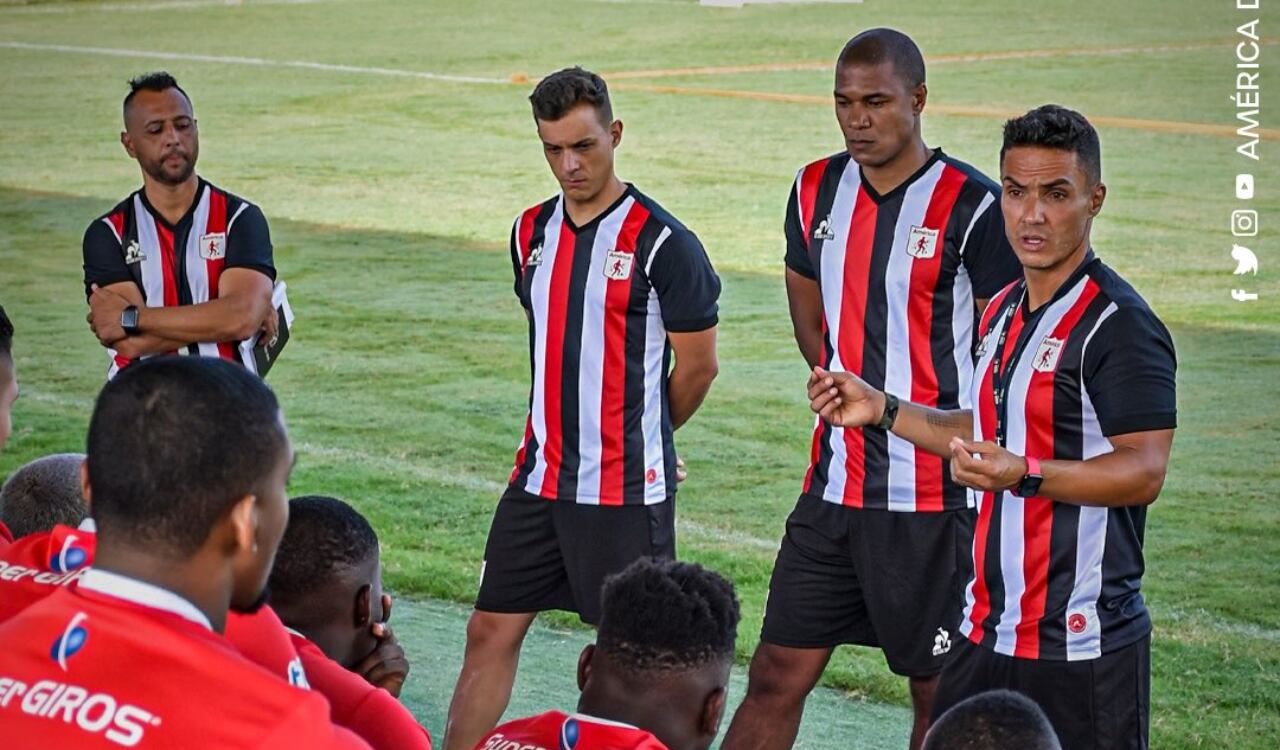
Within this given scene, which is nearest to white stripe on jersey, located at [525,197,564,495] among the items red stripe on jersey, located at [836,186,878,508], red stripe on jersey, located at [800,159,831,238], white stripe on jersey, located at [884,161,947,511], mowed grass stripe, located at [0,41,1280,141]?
red stripe on jersey, located at [800,159,831,238]

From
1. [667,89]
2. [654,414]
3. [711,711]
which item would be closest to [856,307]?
[654,414]

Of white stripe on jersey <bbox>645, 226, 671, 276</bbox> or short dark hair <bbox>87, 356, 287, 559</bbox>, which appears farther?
white stripe on jersey <bbox>645, 226, 671, 276</bbox>

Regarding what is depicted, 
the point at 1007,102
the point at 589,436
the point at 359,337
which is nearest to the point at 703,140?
the point at 1007,102

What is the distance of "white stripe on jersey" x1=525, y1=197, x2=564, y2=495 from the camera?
17.0ft

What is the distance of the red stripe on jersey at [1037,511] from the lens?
3.92 meters

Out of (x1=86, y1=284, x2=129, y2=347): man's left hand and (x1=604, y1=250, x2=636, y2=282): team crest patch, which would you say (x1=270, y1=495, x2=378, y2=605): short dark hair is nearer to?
(x1=604, y1=250, x2=636, y2=282): team crest patch

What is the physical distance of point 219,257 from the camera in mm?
5777

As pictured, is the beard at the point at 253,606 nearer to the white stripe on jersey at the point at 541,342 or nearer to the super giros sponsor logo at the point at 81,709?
the super giros sponsor logo at the point at 81,709

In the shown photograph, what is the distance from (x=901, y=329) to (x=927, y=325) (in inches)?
2.7

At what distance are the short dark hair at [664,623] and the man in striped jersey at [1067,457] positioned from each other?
82 cm

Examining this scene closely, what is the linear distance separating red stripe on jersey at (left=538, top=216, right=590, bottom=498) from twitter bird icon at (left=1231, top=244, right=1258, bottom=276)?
11.2 m

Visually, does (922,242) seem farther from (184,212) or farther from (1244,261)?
(1244,261)

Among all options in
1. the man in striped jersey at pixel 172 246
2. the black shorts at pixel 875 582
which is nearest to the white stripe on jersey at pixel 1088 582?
the black shorts at pixel 875 582

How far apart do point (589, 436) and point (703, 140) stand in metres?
17.7
